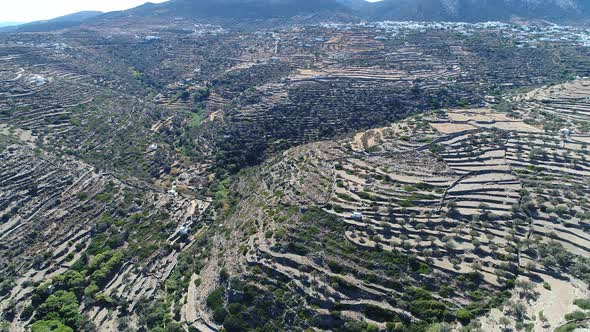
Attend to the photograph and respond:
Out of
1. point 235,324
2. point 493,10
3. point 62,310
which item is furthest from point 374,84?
point 493,10

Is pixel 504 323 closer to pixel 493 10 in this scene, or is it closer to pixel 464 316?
pixel 464 316

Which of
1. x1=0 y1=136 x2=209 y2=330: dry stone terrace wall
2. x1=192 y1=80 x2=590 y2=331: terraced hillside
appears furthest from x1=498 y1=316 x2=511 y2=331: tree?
x1=0 y1=136 x2=209 y2=330: dry stone terrace wall

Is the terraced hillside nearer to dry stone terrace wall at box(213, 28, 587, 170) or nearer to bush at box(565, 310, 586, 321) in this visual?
bush at box(565, 310, 586, 321)

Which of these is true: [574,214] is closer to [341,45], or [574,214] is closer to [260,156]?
[260,156]

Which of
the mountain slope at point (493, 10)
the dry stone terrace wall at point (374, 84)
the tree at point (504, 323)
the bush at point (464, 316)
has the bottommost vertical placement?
the bush at point (464, 316)

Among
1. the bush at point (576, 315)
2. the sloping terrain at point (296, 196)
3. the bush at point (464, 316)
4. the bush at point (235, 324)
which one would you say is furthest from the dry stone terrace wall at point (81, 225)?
the bush at point (576, 315)

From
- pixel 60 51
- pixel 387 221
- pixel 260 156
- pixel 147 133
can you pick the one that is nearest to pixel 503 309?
pixel 387 221

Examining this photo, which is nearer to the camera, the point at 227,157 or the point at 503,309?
the point at 503,309

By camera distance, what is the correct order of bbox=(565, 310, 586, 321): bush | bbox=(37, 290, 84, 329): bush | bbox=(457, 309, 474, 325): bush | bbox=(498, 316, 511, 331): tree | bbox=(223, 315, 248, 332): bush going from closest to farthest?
1. bbox=(565, 310, 586, 321): bush
2. bbox=(498, 316, 511, 331): tree
3. bbox=(457, 309, 474, 325): bush
4. bbox=(223, 315, 248, 332): bush
5. bbox=(37, 290, 84, 329): bush

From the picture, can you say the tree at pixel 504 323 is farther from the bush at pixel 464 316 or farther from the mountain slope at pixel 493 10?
the mountain slope at pixel 493 10
